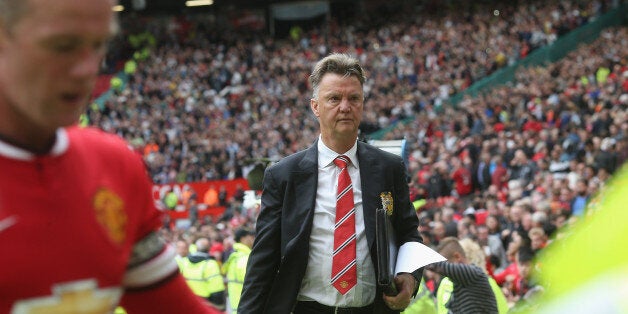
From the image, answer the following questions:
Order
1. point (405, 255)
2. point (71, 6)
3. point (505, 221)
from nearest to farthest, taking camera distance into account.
Result: 1. point (71, 6)
2. point (405, 255)
3. point (505, 221)

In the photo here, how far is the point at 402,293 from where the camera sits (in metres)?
3.74

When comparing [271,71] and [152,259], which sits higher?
[152,259]

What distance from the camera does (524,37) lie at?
2680 cm

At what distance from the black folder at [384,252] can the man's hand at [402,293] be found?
0.03 m

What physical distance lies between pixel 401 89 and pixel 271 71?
24.3 feet

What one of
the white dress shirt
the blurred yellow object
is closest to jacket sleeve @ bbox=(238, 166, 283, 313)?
the white dress shirt

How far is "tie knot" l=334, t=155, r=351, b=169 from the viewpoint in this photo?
3.99 m

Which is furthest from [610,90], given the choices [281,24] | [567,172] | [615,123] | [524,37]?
A: [281,24]

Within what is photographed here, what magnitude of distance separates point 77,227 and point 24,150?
175mm

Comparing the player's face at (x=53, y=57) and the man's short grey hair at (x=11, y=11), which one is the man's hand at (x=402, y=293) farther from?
the man's short grey hair at (x=11, y=11)

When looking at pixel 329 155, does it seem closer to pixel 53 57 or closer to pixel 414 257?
pixel 414 257

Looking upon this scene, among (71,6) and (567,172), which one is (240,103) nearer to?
(567,172)

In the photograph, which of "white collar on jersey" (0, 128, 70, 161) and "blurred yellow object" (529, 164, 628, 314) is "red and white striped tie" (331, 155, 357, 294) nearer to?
"white collar on jersey" (0, 128, 70, 161)

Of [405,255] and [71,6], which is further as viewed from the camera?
[405,255]
